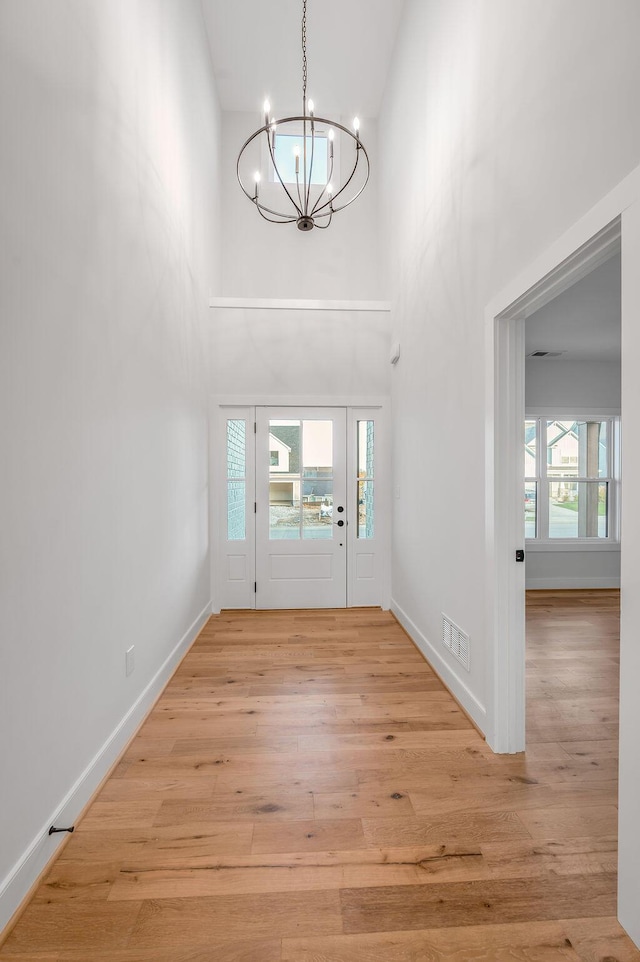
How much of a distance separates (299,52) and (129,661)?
544 cm

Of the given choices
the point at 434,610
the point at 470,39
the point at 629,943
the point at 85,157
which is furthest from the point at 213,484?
the point at 629,943

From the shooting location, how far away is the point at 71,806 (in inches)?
67.0

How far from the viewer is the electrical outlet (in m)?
2.26

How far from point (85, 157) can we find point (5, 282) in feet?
2.81

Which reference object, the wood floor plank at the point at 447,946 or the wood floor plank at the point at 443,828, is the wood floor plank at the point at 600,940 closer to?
the wood floor plank at the point at 447,946

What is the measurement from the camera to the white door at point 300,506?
4449mm

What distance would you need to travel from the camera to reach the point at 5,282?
1.36 meters

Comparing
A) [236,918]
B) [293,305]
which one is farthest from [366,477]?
[236,918]

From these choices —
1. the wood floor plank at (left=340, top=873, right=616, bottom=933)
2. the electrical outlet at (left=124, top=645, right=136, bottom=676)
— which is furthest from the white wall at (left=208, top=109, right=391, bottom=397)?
the wood floor plank at (left=340, top=873, right=616, bottom=933)

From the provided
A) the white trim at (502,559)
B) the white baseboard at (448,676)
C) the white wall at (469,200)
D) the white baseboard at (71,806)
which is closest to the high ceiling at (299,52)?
the white wall at (469,200)

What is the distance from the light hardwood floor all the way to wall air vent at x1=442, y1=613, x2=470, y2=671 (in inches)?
10.6

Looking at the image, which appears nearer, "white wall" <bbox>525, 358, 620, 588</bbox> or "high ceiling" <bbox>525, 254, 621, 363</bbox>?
"high ceiling" <bbox>525, 254, 621, 363</bbox>

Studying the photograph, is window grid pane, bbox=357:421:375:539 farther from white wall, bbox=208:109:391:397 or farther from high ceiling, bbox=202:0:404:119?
high ceiling, bbox=202:0:404:119

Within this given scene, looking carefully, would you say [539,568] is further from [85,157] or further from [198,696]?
[85,157]
